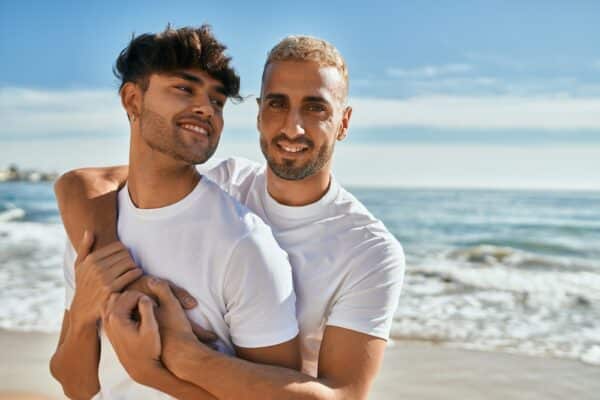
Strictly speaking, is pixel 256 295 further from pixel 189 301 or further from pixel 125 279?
pixel 125 279

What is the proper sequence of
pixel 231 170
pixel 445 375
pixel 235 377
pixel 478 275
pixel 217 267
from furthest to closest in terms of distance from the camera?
1. pixel 478 275
2. pixel 445 375
3. pixel 231 170
4. pixel 217 267
5. pixel 235 377

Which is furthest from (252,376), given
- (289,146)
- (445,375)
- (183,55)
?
(445,375)

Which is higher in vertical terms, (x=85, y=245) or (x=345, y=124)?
(x=345, y=124)

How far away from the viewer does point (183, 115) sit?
7.59 feet

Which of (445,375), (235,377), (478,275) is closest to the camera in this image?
(235,377)

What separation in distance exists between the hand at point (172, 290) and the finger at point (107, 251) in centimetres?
14

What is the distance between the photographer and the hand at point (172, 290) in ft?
7.36

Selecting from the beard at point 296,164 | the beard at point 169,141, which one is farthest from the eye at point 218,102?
the beard at point 296,164

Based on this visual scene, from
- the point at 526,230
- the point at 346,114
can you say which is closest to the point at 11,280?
the point at 346,114

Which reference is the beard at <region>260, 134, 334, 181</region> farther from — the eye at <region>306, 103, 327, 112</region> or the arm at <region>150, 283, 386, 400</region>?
the arm at <region>150, 283, 386, 400</region>

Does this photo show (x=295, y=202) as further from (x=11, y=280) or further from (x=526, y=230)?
(x=526, y=230)

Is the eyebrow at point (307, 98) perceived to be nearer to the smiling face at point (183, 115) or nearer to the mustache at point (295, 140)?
the mustache at point (295, 140)

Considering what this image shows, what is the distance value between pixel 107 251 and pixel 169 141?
1.40ft

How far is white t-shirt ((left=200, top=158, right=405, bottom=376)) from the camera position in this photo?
2420 mm
